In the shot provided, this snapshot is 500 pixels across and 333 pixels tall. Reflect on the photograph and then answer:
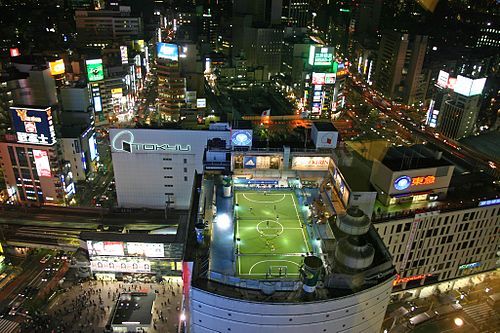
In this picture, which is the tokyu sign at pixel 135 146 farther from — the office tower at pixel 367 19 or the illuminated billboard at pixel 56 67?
the office tower at pixel 367 19

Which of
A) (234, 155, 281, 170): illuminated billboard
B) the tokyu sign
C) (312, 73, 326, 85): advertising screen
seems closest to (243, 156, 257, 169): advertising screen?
(234, 155, 281, 170): illuminated billboard

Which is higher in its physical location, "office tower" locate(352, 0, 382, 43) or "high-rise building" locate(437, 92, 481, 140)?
"office tower" locate(352, 0, 382, 43)

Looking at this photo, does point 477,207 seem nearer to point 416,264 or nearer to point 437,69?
point 416,264

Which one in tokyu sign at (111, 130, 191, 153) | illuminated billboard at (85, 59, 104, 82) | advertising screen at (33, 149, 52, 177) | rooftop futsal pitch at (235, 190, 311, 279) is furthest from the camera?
illuminated billboard at (85, 59, 104, 82)

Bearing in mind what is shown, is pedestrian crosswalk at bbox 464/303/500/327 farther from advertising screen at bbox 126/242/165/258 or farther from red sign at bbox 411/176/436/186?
advertising screen at bbox 126/242/165/258

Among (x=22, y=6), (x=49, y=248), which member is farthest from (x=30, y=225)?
(x=22, y=6)

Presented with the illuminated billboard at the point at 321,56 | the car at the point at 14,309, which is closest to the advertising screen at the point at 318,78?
the illuminated billboard at the point at 321,56
